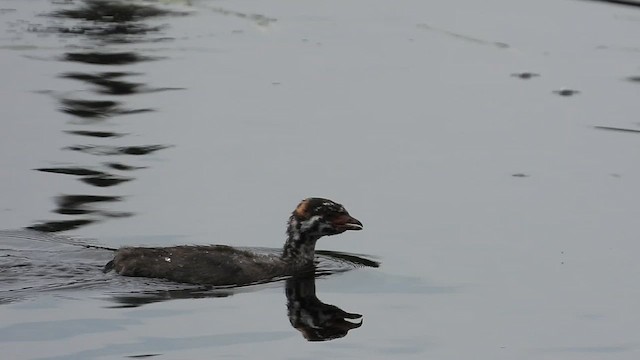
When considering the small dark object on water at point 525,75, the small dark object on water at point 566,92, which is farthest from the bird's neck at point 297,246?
the small dark object on water at point 525,75

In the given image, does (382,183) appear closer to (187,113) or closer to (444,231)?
(444,231)

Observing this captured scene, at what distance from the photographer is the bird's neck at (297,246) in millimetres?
14367

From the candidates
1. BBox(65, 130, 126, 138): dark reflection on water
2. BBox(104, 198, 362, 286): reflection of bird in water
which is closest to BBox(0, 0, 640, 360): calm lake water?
BBox(65, 130, 126, 138): dark reflection on water

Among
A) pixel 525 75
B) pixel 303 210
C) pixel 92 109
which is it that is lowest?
pixel 525 75

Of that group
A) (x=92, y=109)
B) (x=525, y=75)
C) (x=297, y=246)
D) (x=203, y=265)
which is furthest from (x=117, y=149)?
(x=525, y=75)

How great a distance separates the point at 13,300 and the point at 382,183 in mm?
4559

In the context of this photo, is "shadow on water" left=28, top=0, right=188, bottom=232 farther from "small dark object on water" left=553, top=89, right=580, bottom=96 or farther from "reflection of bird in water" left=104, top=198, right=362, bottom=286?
"small dark object on water" left=553, top=89, right=580, bottom=96

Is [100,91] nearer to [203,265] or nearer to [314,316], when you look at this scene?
[203,265]

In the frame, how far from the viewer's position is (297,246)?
1441cm

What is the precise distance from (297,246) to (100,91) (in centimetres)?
586

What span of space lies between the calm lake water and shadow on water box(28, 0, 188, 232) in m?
0.04

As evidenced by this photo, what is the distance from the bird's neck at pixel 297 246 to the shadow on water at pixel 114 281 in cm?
13

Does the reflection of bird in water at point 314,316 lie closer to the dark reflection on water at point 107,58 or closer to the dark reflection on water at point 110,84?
the dark reflection on water at point 110,84

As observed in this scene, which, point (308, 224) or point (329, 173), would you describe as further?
point (329, 173)
